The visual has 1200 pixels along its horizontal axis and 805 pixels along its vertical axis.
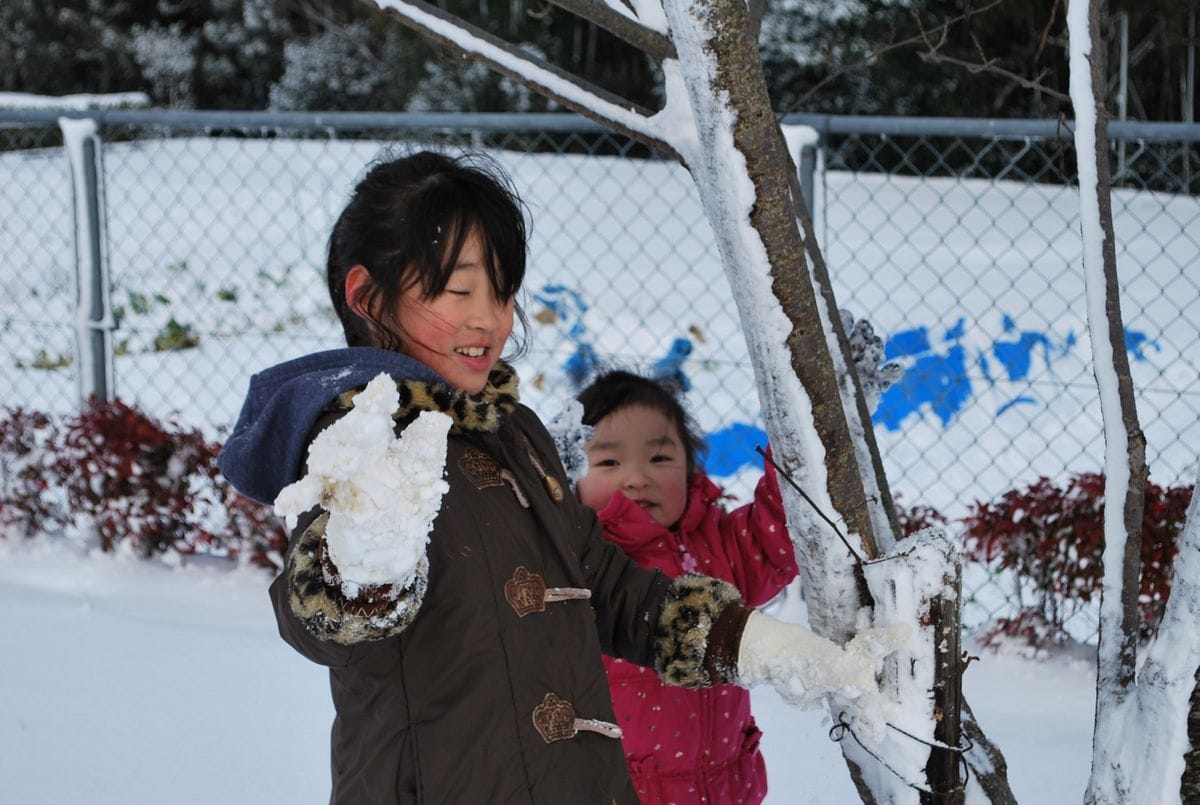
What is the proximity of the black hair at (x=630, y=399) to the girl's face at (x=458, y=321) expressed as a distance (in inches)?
26.1

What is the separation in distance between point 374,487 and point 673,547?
0.95m

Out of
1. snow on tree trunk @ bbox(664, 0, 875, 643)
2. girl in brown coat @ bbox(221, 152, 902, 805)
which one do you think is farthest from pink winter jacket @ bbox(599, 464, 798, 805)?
snow on tree trunk @ bbox(664, 0, 875, 643)

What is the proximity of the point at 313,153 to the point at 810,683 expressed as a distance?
11025mm

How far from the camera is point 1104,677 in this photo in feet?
5.11

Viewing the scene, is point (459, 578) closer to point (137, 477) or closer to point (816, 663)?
point (816, 663)

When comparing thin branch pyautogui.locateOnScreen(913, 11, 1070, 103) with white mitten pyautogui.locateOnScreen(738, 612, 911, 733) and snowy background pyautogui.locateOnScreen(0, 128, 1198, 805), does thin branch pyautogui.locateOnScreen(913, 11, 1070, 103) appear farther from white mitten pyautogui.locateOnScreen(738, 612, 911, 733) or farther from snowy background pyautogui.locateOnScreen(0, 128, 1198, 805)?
snowy background pyautogui.locateOnScreen(0, 128, 1198, 805)

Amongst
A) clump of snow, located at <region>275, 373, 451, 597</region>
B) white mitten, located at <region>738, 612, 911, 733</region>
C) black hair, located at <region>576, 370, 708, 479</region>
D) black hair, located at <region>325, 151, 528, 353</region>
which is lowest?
white mitten, located at <region>738, 612, 911, 733</region>

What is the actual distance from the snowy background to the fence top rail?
0.24m

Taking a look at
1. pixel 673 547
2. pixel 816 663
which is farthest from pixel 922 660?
pixel 673 547

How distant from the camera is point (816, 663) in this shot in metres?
1.41

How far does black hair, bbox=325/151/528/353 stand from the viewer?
144 cm

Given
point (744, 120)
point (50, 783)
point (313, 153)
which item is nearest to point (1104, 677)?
point (744, 120)

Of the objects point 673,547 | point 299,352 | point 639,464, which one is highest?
point 299,352

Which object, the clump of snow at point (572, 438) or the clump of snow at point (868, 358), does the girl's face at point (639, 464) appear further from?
the clump of snow at point (868, 358)
